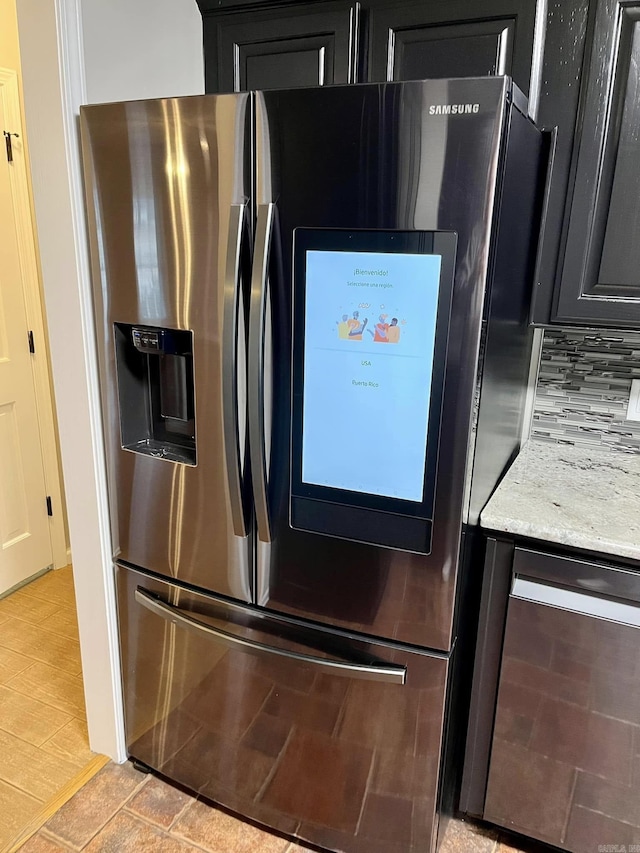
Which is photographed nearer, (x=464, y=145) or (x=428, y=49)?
(x=464, y=145)

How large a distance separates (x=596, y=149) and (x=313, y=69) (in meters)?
0.72

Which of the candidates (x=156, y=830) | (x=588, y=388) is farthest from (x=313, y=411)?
(x=156, y=830)

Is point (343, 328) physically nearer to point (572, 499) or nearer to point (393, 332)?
point (393, 332)

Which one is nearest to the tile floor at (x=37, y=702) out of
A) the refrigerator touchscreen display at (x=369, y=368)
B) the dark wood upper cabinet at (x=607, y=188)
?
the refrigerator touchscreen display at (x=369, y=368)

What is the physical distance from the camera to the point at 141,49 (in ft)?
5.16

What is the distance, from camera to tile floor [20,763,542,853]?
1.64m

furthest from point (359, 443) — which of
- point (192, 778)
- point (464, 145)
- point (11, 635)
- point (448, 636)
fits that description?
point (11, 635)

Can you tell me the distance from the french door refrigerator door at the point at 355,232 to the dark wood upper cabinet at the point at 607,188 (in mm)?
456

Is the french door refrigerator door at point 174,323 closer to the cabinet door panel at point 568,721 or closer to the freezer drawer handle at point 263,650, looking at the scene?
the freezer drawer handle at point 263,650

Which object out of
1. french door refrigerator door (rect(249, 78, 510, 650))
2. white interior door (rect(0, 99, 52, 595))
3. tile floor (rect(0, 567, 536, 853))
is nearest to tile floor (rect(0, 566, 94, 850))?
tile floor (rect(0, 567, 536, 853))

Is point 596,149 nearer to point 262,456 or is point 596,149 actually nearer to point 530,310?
point 530,310

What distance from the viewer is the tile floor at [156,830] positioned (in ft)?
5.39

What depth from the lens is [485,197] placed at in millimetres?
1102

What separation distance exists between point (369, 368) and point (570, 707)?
0.91 metres
